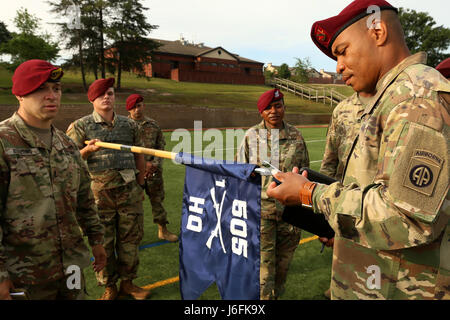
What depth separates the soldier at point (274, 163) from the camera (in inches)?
141

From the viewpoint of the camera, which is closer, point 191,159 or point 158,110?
point 191,159

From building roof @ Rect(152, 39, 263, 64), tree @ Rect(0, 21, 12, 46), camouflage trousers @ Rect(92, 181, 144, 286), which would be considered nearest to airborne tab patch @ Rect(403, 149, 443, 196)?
camouflage trousers @ Rect(92, 181, 144, 286)

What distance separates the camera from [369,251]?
1.71 m

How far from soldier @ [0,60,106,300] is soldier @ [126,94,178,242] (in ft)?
9.91

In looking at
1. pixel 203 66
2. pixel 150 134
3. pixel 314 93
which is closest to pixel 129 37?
pixel 203 66

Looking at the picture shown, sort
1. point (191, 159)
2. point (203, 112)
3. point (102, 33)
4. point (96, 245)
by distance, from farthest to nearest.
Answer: point (102, 33) < point (203, 112) < point (96, 245) < point (191, 159)

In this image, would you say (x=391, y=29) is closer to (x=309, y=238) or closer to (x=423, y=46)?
(x=309, y=238)

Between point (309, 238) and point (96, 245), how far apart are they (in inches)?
151

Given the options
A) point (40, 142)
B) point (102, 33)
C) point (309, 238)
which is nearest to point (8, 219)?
point (40, 142)

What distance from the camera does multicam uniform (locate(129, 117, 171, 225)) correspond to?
571 centimetres

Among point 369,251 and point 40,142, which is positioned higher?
point 40,142

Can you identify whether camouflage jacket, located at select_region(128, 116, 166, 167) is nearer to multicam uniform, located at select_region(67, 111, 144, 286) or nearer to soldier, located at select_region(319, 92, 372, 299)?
multicam uniform, located at select_region(67, 111, 144, 286)

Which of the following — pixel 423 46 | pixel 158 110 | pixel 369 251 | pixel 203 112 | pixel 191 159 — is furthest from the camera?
pixel 423 46

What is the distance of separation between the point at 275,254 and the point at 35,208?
8.14 feet
